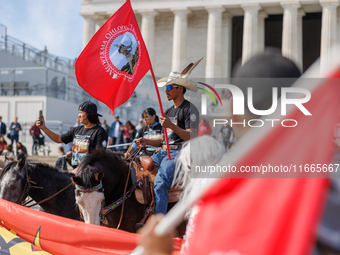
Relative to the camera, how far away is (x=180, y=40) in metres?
40.8

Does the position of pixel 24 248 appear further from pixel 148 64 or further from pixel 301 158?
pixel 301 158

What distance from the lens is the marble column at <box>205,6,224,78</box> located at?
3984 centimetres

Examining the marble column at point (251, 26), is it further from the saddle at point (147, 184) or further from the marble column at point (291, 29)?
the saddle at point (147, 184)

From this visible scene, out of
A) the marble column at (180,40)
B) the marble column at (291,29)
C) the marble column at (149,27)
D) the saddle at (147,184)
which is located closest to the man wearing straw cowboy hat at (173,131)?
the saddle at (147,184)

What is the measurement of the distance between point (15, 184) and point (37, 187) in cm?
29

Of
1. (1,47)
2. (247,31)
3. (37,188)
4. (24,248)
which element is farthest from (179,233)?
(247,31)

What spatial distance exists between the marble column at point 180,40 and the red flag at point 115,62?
34822mm

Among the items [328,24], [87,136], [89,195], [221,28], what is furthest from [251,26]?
[89,195]

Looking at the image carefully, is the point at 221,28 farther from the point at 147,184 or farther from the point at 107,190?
the point at 107,190

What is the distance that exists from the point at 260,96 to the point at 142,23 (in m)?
42.1

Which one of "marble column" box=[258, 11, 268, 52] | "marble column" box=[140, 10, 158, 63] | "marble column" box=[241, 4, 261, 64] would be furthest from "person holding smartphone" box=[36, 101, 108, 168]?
"marble column" box=[258, 11, 268, 52]

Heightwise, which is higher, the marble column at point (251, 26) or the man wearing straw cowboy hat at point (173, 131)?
the marble column at point (251, 26)

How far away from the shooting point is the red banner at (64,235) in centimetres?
397

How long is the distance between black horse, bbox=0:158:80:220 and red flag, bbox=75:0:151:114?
131 centimetres
